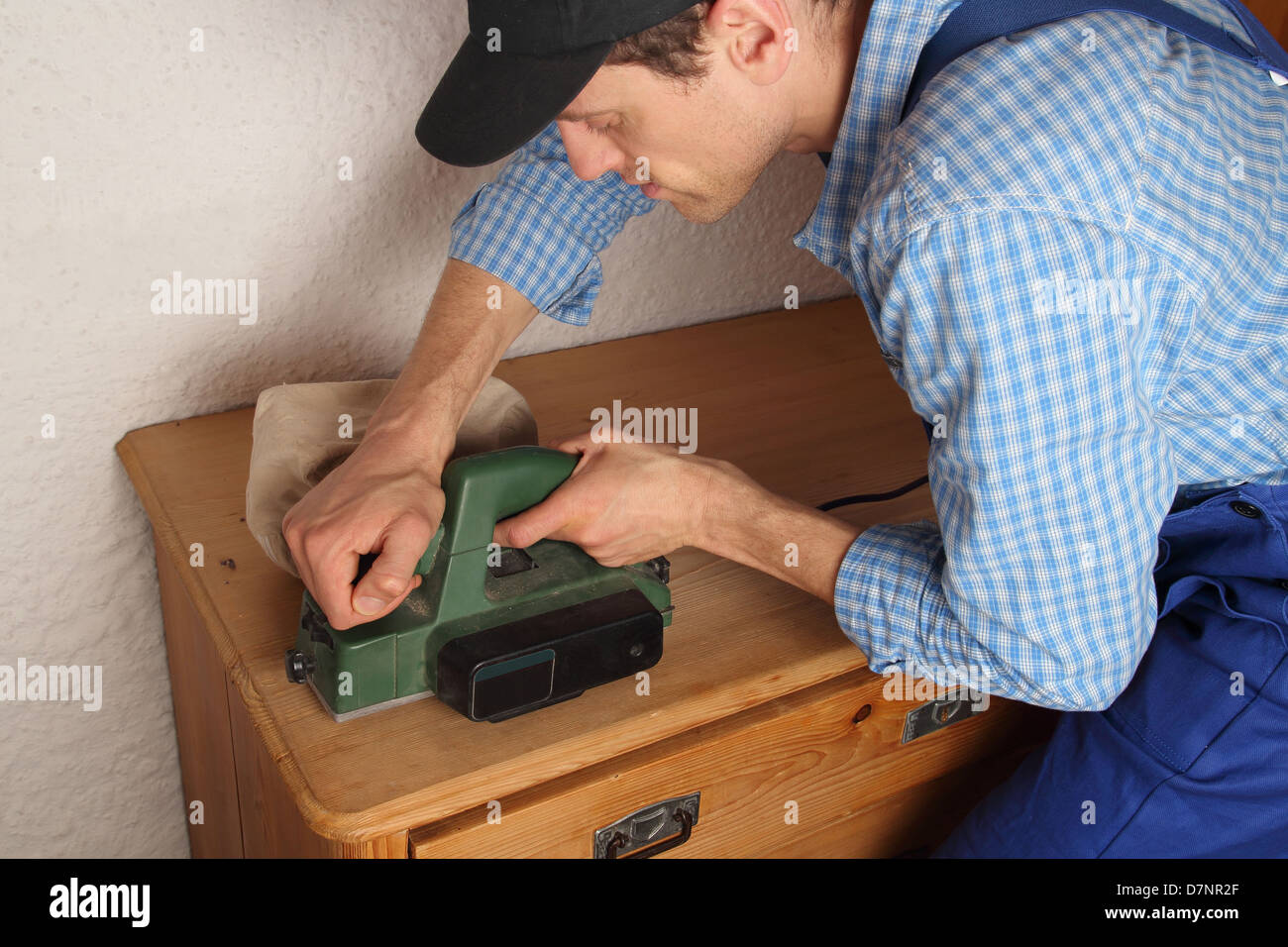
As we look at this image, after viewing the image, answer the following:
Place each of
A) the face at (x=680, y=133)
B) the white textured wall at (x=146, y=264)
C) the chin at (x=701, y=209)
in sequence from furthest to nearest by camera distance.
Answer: the white textured wall at (x=146, y=264)
the chin at (x=701, y=209)
the face at (x=680, y=133)

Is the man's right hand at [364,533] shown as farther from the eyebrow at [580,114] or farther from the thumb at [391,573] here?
the eyebrow at [580,114]

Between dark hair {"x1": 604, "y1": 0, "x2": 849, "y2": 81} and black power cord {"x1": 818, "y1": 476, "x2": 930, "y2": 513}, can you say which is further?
black power cord {"x1": 818, "y1": 476, "x2": 930, "y2": 513}

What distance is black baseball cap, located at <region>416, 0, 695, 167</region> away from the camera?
2.22 ft

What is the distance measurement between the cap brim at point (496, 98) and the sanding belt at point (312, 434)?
28 cm

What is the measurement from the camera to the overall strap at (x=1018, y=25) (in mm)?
700

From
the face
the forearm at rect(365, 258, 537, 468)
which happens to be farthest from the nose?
the forearm at rect(365, 258, 537, 468)

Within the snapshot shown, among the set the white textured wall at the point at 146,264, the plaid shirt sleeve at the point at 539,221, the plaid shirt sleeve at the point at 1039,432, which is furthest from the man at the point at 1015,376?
the white textured wall at the point at 146,264

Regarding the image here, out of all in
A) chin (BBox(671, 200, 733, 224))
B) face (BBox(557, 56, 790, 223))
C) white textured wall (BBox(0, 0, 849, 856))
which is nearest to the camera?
face (BBox(557, 56, 790, 223))

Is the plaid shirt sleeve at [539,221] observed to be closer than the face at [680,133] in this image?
No

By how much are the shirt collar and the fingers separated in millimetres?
389

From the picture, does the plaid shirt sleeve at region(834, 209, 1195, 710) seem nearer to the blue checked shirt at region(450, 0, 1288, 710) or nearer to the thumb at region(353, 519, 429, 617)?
the blue checked shirt at region(450, 0, 1288, 710)
